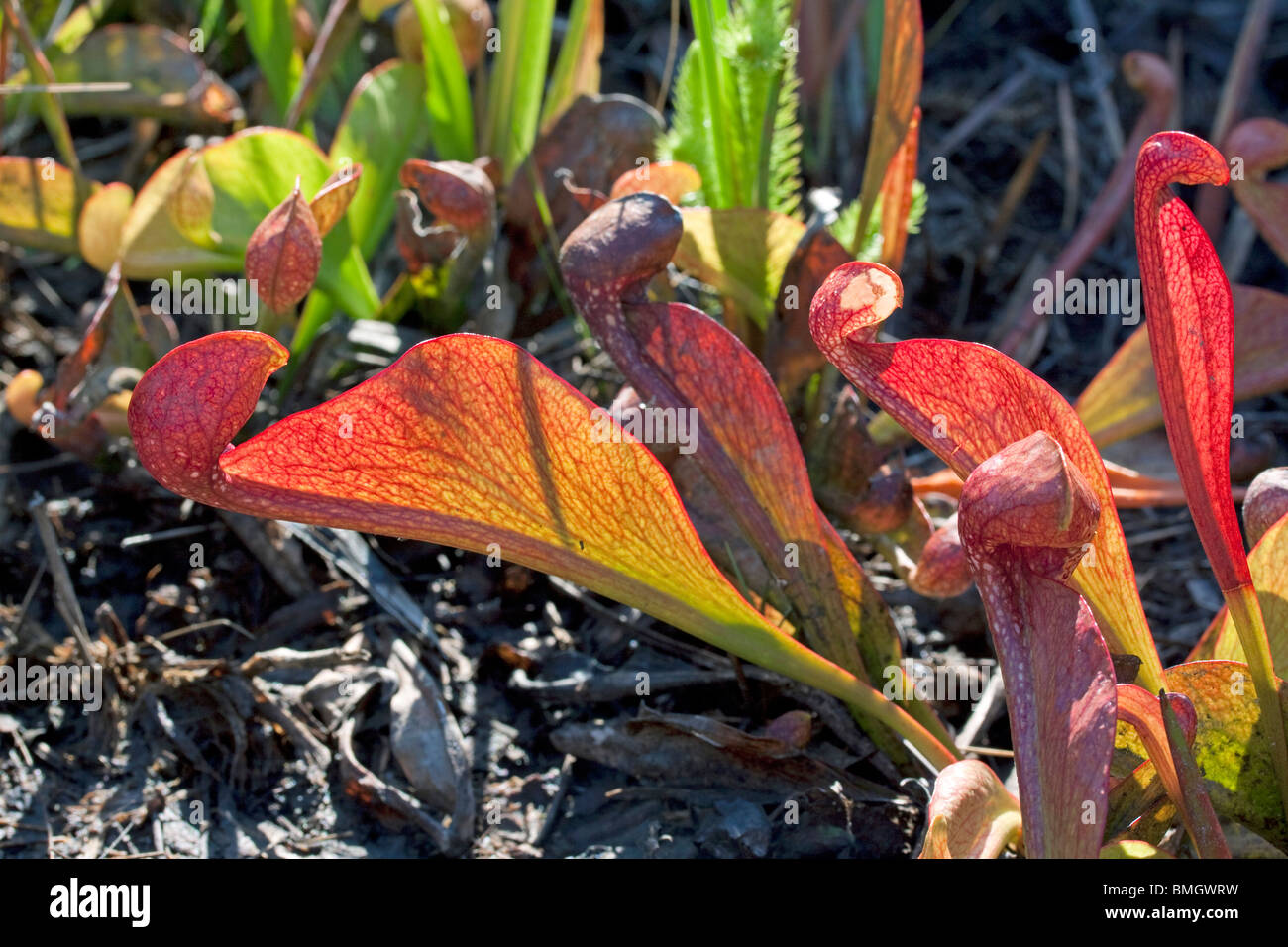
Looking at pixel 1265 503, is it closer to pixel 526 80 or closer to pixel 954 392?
pixel 954 392

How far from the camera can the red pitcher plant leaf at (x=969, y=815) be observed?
0.85 meters

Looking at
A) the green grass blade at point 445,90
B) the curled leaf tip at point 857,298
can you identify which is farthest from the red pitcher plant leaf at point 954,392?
the green grass blade at point 445,90

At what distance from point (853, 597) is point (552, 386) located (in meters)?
0.50

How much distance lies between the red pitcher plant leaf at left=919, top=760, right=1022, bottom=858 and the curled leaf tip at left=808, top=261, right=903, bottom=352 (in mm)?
390

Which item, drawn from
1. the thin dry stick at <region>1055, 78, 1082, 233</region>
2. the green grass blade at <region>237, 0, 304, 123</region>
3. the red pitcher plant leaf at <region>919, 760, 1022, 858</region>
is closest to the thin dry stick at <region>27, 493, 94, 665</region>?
the green grass blade at <region>237, 0, 304, 123</region>

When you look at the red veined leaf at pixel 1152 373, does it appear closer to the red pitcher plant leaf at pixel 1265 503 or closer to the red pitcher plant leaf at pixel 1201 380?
the red pitcher plant leaf at pixel 1265 503

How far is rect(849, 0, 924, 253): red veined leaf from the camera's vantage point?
1400mm

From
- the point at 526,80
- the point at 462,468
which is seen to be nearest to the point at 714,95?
the point at 526,80

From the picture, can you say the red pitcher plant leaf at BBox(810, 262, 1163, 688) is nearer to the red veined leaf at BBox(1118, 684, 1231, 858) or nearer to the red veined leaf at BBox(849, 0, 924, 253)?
the red veined leaf at BBox(1118, 684, 1231, 858)

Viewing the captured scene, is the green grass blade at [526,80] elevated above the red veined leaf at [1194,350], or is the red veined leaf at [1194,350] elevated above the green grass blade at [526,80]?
the green grass blade at [526,80]

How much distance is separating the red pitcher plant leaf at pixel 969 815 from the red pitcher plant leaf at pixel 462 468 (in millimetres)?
171

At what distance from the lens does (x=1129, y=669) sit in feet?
3.26

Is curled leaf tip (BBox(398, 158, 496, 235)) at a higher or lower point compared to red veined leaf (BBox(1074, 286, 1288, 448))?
higher
